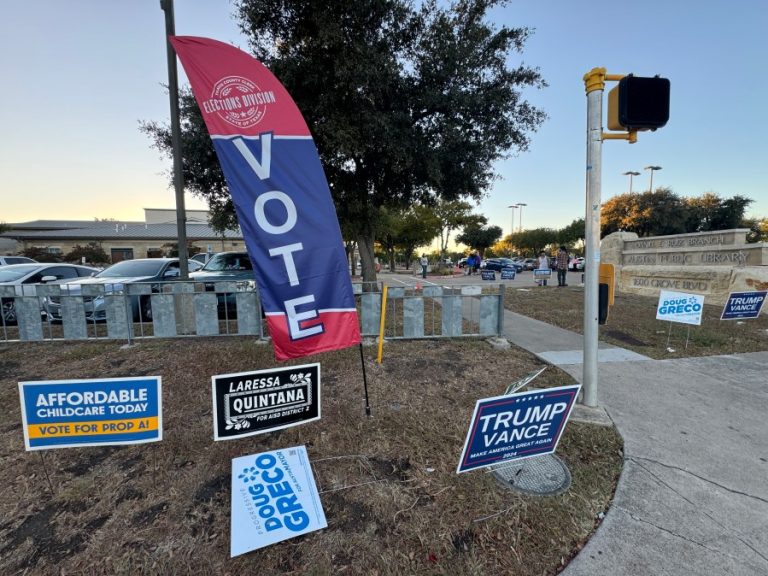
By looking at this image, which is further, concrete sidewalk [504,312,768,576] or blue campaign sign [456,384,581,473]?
blue campaign sign [456,384,581,473]

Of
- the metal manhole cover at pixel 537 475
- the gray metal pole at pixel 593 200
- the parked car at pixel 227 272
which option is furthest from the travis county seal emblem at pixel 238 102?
the parked car at pixel 227 272

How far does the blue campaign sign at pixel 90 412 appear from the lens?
7.69 feet

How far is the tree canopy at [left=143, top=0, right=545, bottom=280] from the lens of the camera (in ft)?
23.8

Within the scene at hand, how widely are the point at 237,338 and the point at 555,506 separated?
5.86 meters

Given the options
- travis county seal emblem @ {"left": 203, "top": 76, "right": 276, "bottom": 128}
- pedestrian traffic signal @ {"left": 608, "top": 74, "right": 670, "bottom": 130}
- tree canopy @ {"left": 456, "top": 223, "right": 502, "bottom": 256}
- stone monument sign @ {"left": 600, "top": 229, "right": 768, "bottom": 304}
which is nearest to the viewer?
travis county seal emblem @ {"left": 203, "top": 76, "right": 276, "bottom": 128}

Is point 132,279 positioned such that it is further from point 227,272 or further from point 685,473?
point 685,473

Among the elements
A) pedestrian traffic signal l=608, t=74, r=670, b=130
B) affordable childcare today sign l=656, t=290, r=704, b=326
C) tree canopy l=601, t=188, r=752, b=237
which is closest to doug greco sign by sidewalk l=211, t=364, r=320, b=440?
pedestrian traffic signal l=608, t=74, r=670, b=130

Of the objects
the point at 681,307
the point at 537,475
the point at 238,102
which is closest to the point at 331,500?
the point at 537,475

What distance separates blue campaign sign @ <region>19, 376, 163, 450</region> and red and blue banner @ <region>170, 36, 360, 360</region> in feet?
3.13

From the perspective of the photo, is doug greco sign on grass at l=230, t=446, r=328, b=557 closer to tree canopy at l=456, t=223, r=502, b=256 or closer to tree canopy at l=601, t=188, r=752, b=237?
tree canopy at l=601, t=188, r=752, b=237

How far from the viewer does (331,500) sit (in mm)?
2430

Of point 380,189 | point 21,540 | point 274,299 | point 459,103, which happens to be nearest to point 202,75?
point 274,299

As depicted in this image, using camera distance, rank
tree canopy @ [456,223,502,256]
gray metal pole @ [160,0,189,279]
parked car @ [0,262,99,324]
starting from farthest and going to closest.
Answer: tree canopy @ [456,223,502,256], parked car @ [0,262,99,324], gray metal pole @ [160,0,189,279]

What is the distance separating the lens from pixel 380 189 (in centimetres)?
1036
